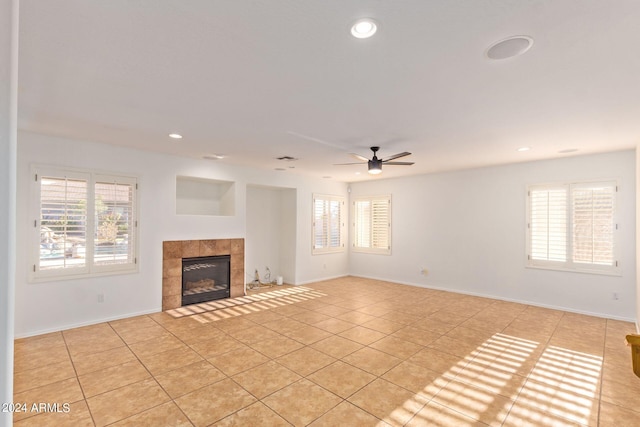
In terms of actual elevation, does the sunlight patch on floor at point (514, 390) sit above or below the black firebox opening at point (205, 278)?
below

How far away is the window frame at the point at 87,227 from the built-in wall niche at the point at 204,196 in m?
1.06

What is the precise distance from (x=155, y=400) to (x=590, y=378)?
13.6 feet

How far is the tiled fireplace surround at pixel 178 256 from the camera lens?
5.34m

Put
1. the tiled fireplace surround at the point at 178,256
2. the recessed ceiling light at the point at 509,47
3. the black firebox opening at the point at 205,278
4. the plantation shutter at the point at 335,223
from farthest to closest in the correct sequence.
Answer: the plantation shutter at the point at 335,223 < the black firebox opening at the point at 205,278 < the tiled fireplace surround at the point at 178,256 < the recessed ceiling light at the point at 509,47

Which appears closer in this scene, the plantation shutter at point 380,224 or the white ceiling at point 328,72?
the white ceiling at point 328,72

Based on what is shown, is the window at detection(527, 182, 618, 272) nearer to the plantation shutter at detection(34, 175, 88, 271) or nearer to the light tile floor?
the light tile floor

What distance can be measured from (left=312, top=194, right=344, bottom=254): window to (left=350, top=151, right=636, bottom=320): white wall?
2.58ft

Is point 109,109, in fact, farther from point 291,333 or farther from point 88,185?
point 291,333

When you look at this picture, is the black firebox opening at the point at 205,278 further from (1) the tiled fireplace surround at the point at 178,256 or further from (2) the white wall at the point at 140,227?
(2) the white wall at the point at 140,227

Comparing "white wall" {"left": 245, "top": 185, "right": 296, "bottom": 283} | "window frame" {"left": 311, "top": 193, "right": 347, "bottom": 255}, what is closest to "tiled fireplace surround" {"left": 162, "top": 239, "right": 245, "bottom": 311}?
"white wall" {"left": 245, "top": 185, "right": 296, "bottom": 283}

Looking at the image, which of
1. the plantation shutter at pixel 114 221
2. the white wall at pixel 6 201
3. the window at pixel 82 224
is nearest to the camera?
the white wall at pixel 6 201

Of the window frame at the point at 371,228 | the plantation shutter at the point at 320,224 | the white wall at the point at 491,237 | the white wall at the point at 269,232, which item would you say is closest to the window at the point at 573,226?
the white wall at the point at 491,237

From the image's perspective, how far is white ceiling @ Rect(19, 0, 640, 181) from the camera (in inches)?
67.8

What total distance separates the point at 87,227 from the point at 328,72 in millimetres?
4289
